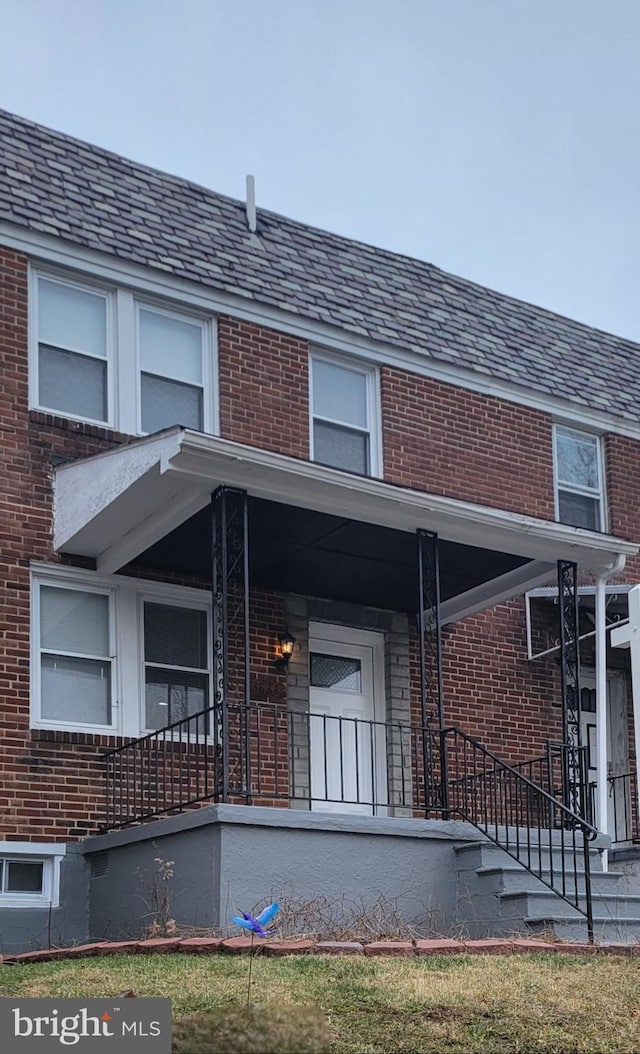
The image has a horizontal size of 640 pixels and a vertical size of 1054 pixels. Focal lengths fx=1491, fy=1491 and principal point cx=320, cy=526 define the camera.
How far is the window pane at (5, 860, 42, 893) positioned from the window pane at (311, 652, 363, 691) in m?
3.49

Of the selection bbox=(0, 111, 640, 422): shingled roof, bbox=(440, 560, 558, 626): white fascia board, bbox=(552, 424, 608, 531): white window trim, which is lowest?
bbox=(440, 560, 558, 626): white fascia board

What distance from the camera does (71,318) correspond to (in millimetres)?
13578

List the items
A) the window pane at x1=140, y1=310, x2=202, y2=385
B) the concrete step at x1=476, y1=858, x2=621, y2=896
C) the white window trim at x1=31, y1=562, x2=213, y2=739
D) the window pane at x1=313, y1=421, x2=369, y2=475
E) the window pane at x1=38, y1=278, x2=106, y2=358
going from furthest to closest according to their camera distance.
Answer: the window pane at x1=313, y1=421, x2=369, y2=475 < the window pane at x1=140, y1=310, x2=202, y2=385 < the window pane at x1=38, y1=278, x2=106, y2=358 < the white window trim at x1=31, y1=562, x2=213, y2=739 < the concrete step at x1=476, y1=858, x2=621, y2=896

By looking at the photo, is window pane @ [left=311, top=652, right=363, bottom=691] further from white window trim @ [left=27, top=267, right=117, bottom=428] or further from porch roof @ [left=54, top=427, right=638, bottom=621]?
white window trim @ [left=27, top=267, right=117, bottom=428]

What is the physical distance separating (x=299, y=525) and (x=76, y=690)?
2349mm

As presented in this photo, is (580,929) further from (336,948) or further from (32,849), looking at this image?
(32,849)

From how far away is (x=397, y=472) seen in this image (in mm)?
15312

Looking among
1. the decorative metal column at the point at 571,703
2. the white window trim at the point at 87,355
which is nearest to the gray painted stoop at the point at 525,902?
the decorative metal column at the point at 571,703

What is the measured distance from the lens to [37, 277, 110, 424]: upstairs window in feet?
43.5

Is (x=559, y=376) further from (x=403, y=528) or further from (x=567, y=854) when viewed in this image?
(x=567, y=854)

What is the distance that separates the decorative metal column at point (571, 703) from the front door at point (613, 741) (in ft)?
8.50

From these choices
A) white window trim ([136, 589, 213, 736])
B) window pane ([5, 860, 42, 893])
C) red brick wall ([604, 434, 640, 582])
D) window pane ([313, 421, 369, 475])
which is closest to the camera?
window pane ([5, 860, 42, 893])

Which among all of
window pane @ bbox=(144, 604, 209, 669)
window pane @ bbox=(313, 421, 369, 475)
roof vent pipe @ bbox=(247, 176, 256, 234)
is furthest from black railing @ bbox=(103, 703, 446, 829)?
roof vent pipe @ bbox=(247, 176, 256, 234)

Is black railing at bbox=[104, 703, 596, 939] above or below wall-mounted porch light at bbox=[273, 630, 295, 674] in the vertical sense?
below
